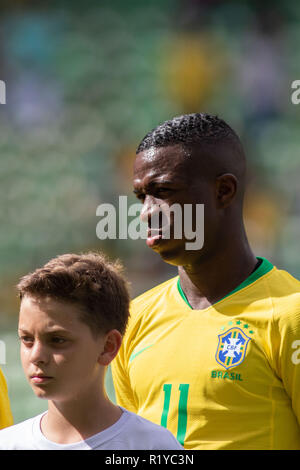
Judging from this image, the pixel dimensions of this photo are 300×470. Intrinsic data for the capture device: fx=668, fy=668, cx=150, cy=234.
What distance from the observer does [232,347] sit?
184 cm

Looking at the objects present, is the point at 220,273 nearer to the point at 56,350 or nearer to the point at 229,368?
the point at 229,368

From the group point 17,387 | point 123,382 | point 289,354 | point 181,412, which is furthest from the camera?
point 17,387

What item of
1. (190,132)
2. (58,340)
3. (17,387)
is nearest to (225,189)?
(190,132)

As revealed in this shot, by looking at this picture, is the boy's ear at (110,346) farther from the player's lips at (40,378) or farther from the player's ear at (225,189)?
the player's ear at (225,189)

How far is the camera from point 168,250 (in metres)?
1.95

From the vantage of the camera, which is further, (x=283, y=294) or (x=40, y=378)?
(x=283, y=294)

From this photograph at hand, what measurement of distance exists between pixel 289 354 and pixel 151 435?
1.50ft

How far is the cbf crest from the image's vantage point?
5.98 feet

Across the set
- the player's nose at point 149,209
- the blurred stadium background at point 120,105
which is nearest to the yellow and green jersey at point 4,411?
the player's nose at point 149,209

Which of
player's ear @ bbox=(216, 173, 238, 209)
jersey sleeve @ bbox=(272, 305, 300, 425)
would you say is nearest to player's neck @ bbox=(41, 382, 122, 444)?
jersey sleeve @ bbox=(272, 305, 300, 425)

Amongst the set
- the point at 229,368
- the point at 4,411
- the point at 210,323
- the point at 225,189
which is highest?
the point at 225,189

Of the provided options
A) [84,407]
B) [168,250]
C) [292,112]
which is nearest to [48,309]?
[84,407]

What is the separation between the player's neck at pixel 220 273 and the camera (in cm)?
199

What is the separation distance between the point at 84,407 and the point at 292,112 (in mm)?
5829
